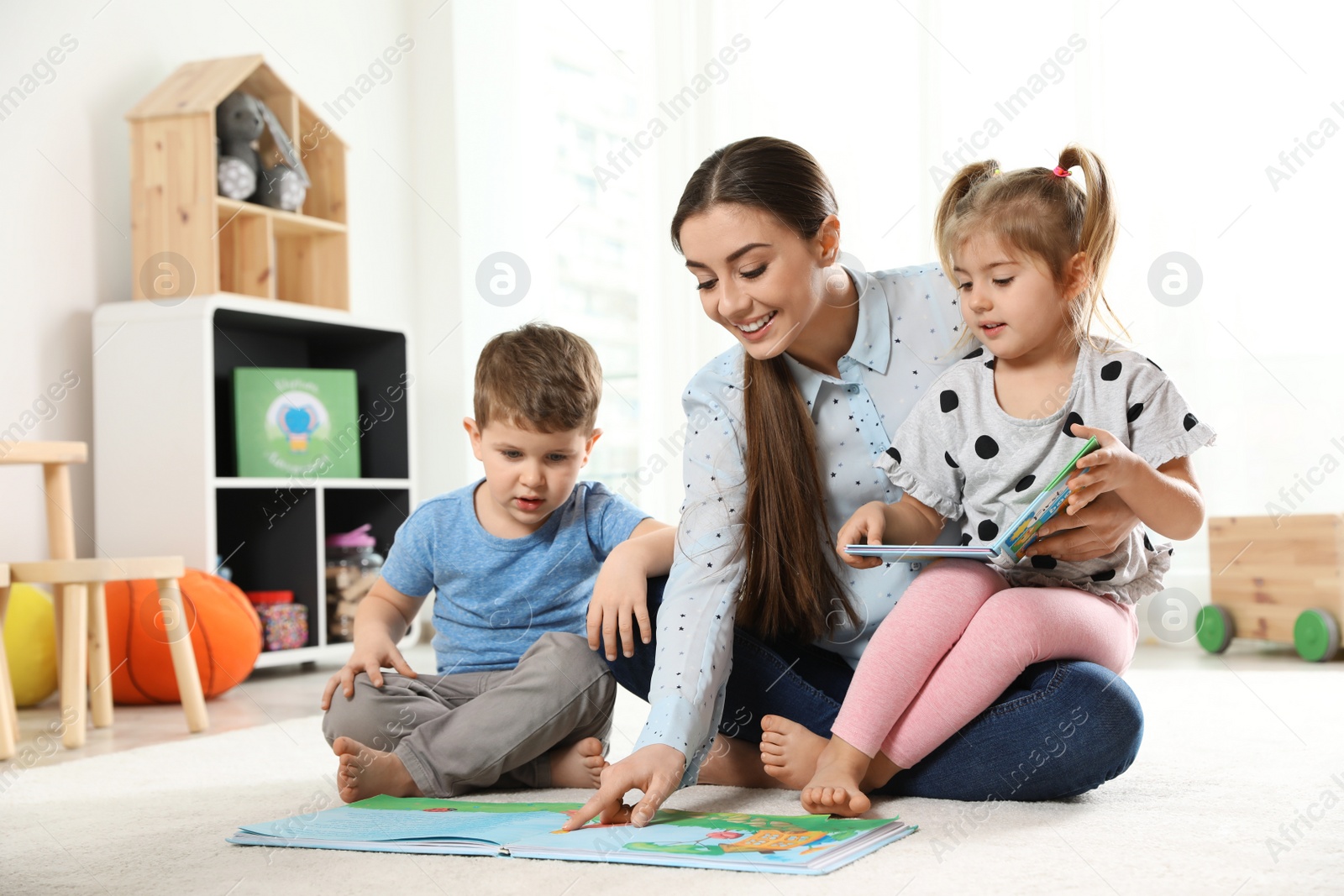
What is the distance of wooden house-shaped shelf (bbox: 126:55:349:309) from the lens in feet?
8.24

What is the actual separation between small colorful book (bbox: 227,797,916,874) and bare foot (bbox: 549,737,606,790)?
0.36 feet

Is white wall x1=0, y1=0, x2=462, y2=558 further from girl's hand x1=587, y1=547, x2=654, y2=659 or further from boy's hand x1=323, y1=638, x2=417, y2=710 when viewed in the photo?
girl's hand x1=587, y1=547, x2=654, y2=659

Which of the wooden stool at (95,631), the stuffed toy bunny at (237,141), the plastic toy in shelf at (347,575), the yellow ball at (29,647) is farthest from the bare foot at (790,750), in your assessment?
the stuffed toy bunny at (237,141)

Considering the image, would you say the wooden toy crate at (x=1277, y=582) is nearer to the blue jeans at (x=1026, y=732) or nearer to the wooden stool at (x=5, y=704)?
the blue jeans at (x=1026, y=732)

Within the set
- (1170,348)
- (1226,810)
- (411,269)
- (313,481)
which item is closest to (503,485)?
(1226,810)

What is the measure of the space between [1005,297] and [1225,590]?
173cm

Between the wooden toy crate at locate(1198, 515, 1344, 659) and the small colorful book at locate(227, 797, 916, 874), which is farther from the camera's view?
the wooden toy crate at locate(1198, 515, 1344, 659)

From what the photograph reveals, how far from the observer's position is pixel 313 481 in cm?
266

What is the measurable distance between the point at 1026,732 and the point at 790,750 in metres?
0.22

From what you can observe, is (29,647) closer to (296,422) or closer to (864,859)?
(296,422)

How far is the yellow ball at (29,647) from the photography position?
212 cm

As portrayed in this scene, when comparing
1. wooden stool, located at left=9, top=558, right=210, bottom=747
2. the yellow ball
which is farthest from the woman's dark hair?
the yellow ball

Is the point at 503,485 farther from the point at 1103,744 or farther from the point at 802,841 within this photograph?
the point at 1103,744

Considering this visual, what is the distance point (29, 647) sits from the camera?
213 centimetres
